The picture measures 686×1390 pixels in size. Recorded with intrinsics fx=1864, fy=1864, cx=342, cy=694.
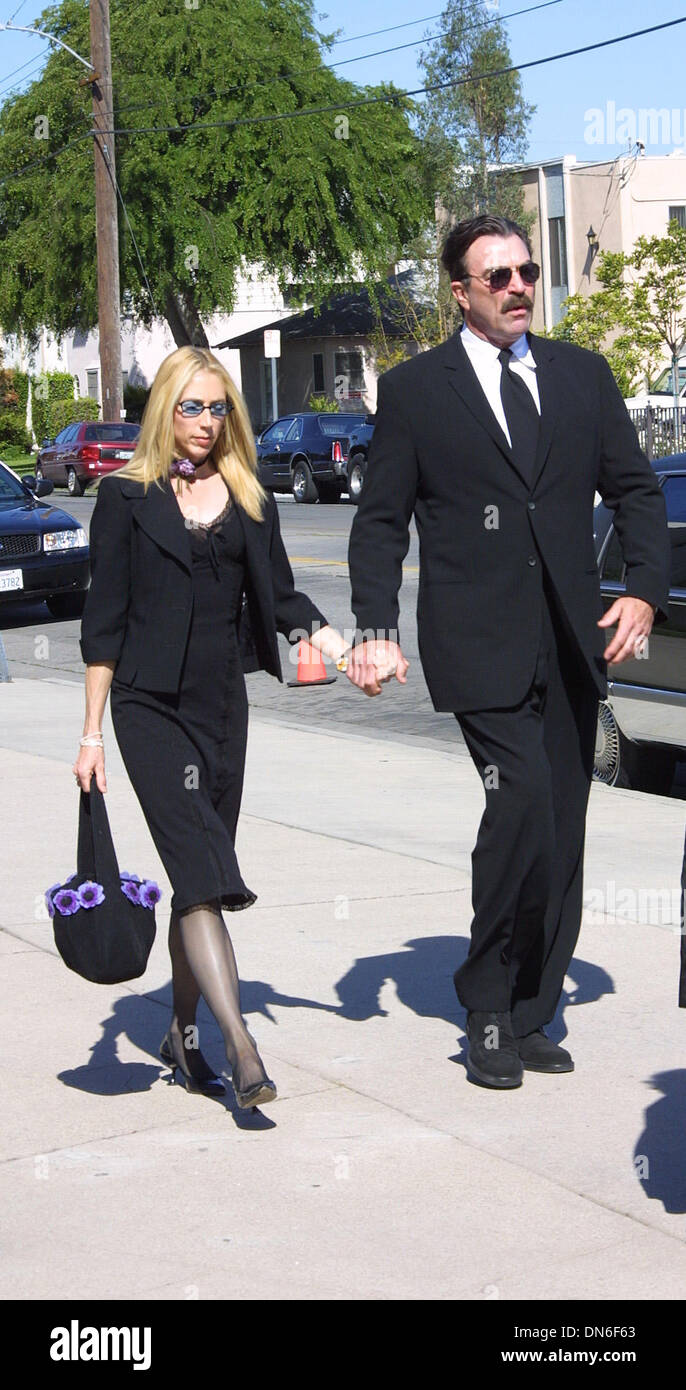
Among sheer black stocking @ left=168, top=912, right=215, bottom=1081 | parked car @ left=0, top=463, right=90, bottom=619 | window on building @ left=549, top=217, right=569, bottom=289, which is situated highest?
window on building @ left=549, top=217, right=569, bottom=289

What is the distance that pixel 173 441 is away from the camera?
14.6 feet

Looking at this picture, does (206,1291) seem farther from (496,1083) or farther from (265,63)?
(265,63)

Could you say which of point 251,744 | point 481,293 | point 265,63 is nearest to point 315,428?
point 265,63

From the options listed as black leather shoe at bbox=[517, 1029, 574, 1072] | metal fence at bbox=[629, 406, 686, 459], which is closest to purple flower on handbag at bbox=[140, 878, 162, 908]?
black leather shoe at bbox=[517, 1029, 574, 1072]

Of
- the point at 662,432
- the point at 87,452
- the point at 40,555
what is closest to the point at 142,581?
the point at 40,555

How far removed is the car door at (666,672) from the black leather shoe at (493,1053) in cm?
386

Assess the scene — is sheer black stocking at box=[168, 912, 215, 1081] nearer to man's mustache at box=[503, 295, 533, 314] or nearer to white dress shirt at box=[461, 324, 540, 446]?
white dress shirt at box=[461, 324, 540, 446]

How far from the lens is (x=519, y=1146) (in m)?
4.27

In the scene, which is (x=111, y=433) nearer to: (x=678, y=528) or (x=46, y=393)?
(x=46, y=393)

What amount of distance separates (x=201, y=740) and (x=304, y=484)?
28.8 meters

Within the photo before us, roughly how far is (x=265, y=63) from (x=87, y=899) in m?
40.0

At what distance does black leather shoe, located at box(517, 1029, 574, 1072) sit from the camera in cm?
481

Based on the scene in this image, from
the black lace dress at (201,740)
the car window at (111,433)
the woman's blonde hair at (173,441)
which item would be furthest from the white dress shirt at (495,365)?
the car window at (111,433)

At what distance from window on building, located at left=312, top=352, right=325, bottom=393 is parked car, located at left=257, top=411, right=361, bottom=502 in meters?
22.8
